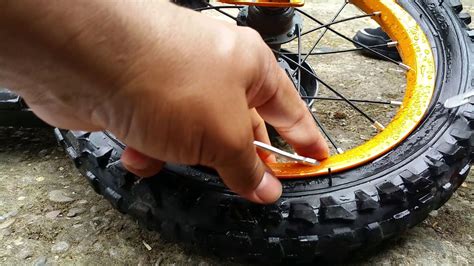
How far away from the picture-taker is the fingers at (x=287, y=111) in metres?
0.63

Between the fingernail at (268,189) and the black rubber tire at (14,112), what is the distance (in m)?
→ 0.59

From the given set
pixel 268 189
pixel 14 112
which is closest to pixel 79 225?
pixel 14 112

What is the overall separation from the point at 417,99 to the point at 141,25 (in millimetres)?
583

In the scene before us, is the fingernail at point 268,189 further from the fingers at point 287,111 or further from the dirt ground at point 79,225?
the dirt ground at point 79,225

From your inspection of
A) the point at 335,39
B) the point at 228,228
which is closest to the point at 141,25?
the point at 228,228

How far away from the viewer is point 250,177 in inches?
25.4

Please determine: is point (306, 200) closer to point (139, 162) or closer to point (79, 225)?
point (139, 162)

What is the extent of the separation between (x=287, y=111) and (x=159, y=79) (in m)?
0.24

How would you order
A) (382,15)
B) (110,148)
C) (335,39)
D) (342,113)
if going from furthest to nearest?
1. (335,39)
2. (342,113)
3. (382,15)
4. (110,148)

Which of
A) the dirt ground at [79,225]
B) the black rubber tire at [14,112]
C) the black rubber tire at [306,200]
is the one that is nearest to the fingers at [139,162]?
the black rubber tire at [306,200]

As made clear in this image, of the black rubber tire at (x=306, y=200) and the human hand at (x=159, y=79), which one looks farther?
the black rubber tire at (x=306, y=200)

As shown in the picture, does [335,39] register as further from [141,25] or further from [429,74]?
[141,25]

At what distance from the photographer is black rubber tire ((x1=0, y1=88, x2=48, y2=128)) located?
109cm

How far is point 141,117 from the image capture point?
1.70ft
